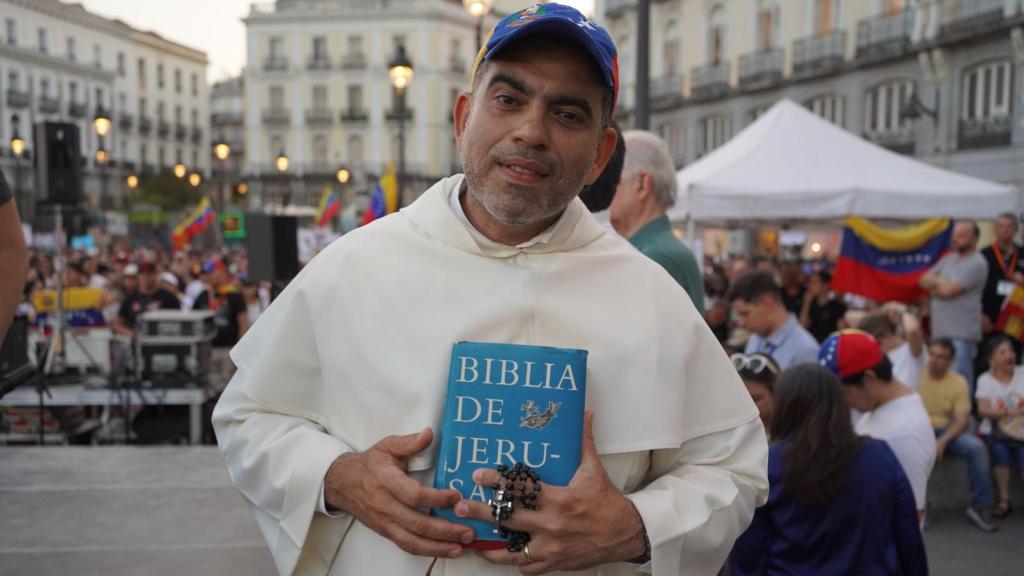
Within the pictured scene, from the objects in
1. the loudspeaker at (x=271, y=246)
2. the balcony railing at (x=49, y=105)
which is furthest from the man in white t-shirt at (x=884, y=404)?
the balcony railing at (x=49, y=105)

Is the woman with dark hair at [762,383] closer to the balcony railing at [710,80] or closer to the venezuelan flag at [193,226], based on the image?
the venezuelan flag at [193,226]

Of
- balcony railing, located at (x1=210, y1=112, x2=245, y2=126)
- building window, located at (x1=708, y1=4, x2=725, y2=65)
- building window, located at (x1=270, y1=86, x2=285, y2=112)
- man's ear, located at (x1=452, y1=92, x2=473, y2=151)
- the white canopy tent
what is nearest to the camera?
man's ear, located at (x1=452, y1=92, x2=473, y2=151)

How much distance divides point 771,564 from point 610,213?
1399 millimetres

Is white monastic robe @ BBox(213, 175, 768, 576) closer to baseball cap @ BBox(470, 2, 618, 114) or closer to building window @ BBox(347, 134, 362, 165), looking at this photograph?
baseball cap @ BBox(470, 2, 618, 114)

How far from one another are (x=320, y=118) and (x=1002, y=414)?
63718 mm

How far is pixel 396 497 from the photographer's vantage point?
1.52 meters

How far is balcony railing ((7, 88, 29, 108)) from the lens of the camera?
5681cm

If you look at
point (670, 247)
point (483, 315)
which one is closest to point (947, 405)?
point (670, 247)

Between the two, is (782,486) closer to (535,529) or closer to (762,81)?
(535,529)

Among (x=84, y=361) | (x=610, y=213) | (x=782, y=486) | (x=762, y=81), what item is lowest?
(x=84, y=361)

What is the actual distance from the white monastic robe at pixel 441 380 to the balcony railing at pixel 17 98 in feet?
211

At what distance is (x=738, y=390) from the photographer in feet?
5.84

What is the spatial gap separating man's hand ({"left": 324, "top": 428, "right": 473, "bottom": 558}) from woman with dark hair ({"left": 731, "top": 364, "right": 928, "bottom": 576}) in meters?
2.01

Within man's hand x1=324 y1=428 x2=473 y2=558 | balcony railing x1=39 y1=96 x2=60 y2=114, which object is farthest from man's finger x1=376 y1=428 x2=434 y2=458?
balcony railing x1=39 y1=96 x2=60 y2=114
